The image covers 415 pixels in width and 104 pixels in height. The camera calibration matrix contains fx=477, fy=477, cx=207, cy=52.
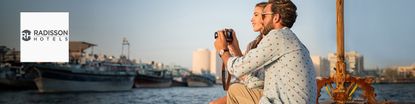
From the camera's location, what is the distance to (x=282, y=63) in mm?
1206

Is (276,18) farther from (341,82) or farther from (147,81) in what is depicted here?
(147,81)

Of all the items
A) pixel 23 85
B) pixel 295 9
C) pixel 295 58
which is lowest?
pixel 23 85

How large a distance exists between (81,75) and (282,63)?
95.6 ft

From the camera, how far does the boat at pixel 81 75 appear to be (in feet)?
90.8

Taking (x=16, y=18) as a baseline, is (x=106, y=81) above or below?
below

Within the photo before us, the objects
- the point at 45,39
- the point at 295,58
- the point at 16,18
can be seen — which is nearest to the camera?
the point at 295,58

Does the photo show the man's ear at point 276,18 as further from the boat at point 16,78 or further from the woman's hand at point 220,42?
the boat at point 16,78

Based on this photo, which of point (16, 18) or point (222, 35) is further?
point (16, 18)

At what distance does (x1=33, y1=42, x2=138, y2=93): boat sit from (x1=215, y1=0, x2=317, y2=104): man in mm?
25709

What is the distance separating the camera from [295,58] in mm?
1197

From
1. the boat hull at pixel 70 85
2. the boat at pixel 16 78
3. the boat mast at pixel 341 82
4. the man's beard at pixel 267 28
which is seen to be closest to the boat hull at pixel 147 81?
the boat at pixel 16 78

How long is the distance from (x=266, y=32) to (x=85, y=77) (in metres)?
29.5

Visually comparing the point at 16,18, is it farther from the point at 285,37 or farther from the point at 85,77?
the point at 85,77

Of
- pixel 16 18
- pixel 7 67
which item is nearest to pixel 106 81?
pixel 7 67
